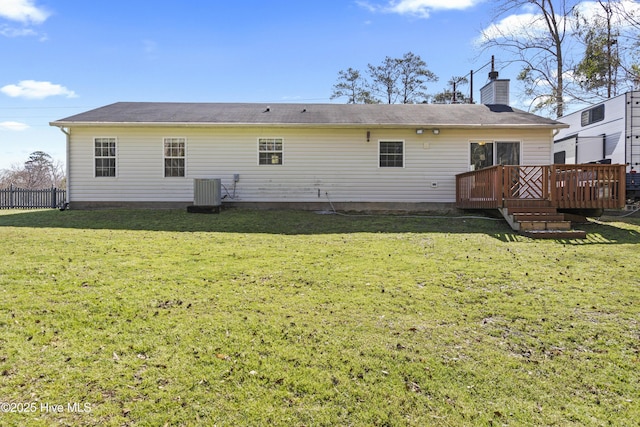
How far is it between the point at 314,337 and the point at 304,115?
10942 millimetres

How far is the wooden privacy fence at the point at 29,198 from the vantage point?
60.2ft

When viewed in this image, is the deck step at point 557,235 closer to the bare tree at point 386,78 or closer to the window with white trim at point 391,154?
the window with white trim at point 391,154

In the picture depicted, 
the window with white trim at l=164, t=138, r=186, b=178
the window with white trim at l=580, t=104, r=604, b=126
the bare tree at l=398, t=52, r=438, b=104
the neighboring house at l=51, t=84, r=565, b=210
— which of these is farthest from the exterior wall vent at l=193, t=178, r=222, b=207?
the bare tree at l=398, t=52, r=438, b=104

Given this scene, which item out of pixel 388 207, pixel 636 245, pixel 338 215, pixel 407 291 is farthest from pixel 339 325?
pixel 388 207

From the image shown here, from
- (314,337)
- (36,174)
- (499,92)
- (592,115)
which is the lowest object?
(314,337)

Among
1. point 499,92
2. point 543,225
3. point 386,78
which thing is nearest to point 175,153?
point 543,225

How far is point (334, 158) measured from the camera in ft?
41.4

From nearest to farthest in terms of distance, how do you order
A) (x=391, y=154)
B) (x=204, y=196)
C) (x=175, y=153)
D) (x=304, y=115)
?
(x=204, y=196) → (x=175, y=153) → (x=391, y=154) → (x=304, y=115)

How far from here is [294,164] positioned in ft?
41.2

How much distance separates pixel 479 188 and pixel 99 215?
10.7m

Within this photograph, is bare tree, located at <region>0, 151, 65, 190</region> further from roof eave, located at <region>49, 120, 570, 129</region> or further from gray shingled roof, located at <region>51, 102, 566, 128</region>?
roof eave, located at <region>49, 120, 570, 129</region>

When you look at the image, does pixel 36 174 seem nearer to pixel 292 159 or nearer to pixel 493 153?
pixel 292 159

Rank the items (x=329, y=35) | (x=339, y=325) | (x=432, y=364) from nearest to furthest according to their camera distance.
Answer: (x=432, y=364) → (x=339, y=325) → (x=329, y=35)

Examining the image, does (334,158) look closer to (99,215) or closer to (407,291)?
(99,215)
